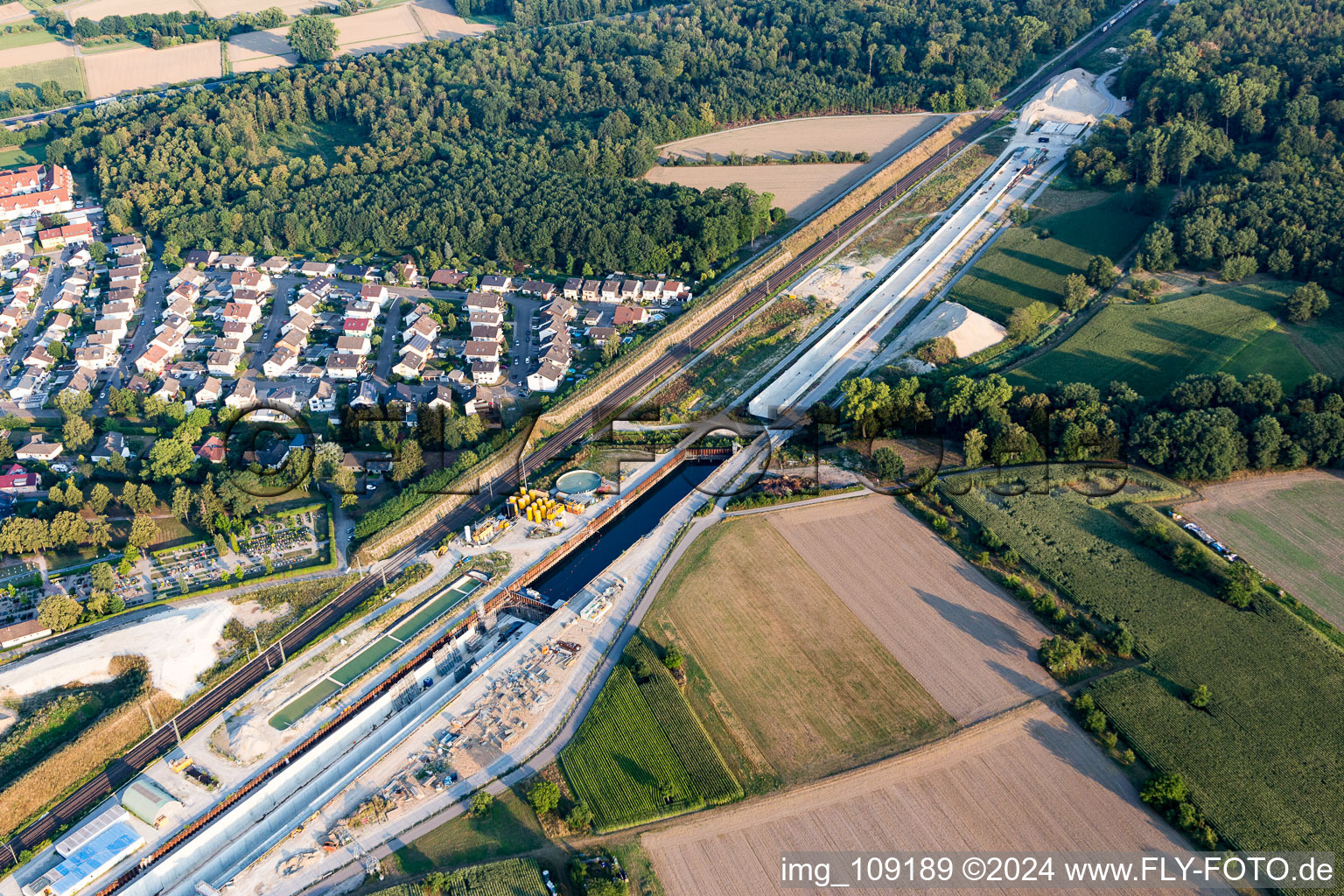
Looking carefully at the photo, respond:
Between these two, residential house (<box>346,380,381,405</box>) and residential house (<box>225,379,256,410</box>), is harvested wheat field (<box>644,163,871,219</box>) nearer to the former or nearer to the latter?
residential house (<box>346,380,381,405</box>)

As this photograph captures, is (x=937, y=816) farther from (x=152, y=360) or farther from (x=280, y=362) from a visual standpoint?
(x=152, y=360)

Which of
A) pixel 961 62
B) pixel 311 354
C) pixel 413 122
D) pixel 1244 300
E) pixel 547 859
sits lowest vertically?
pixel 547 859

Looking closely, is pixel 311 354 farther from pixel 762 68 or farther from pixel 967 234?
pixel 762 68

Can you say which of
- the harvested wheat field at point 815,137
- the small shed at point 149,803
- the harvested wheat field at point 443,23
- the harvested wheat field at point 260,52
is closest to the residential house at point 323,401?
the small shed at point 149,803

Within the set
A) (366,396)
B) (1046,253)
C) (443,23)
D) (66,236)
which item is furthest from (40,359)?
(443,23)

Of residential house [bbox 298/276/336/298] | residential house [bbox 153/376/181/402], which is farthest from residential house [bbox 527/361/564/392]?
residential house [bbox 153/376/181/402]

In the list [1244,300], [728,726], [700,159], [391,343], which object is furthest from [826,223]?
[728,726]
